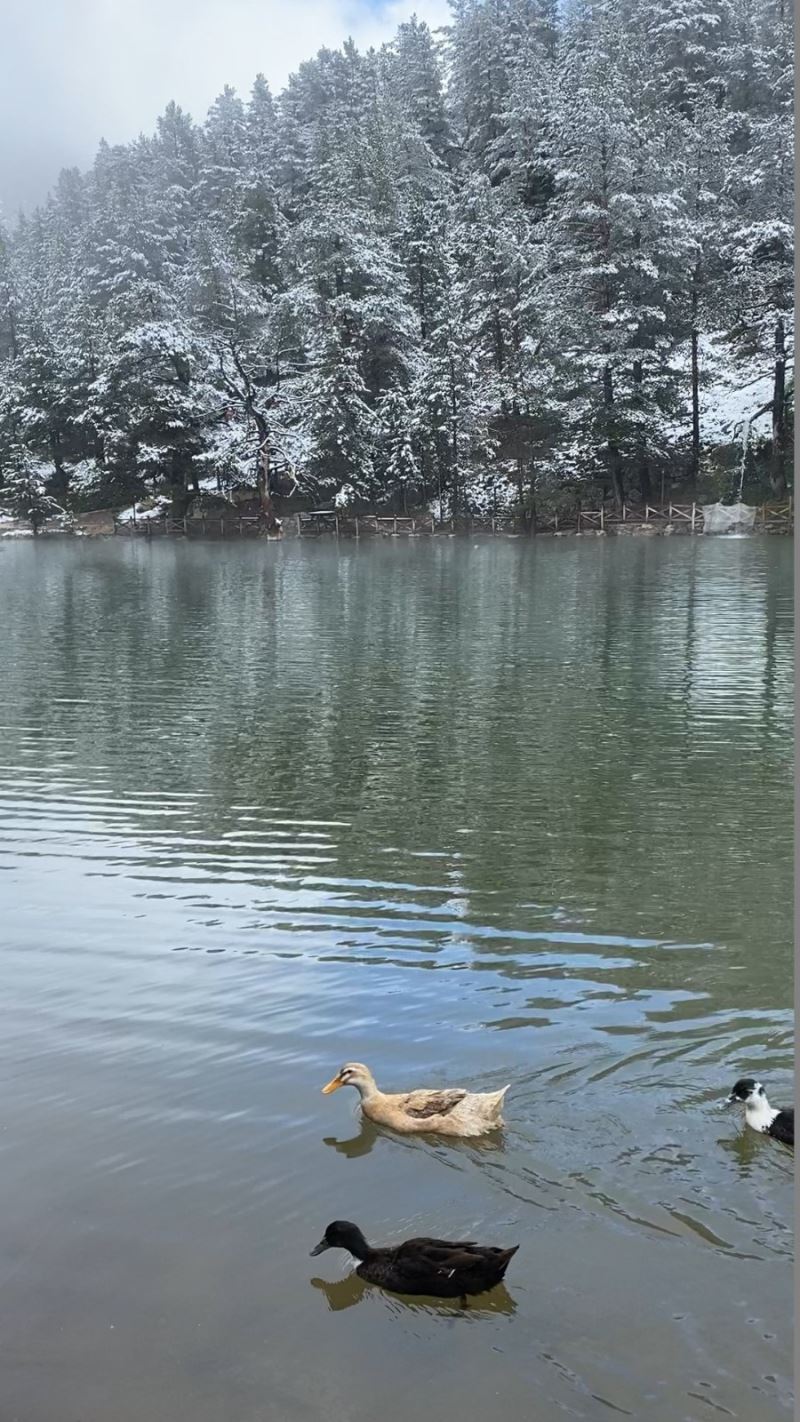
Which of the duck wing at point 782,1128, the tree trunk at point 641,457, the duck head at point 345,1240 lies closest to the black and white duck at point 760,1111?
the duck wing at point 782,1128

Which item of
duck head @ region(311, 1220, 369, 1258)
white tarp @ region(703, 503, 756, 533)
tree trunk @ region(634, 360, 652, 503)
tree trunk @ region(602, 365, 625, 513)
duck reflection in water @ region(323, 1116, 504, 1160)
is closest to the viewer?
duck head @ region(311, 1220, 369, 1258)

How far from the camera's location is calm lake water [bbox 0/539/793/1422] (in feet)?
10.9

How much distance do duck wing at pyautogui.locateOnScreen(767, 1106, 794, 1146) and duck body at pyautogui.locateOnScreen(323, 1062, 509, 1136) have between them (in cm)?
98

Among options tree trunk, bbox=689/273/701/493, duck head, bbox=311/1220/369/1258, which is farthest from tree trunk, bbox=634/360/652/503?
duck head, bbox=311/1220/369/1258

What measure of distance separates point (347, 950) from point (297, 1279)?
287 cm

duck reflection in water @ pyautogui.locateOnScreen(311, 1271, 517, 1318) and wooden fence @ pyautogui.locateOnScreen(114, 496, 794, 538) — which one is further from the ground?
wooden fence @ pyautogui.locateOnScreen(114, 496, 794, 538)

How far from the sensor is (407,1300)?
3646mm

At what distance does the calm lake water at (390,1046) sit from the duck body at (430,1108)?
0.26 feet

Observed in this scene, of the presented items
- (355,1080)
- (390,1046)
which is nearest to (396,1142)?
(355,1080)

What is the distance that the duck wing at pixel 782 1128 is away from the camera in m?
4.09

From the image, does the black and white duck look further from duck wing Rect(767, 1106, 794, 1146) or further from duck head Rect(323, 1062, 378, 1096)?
duck head Rect(323, 1062, 378, 1096)

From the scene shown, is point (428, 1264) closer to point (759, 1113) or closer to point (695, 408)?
point (759, 1113)

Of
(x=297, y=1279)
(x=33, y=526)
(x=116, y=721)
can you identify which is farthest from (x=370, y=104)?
(x=297, y=1279)

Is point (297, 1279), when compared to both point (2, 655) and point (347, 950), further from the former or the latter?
point (2, 655)
